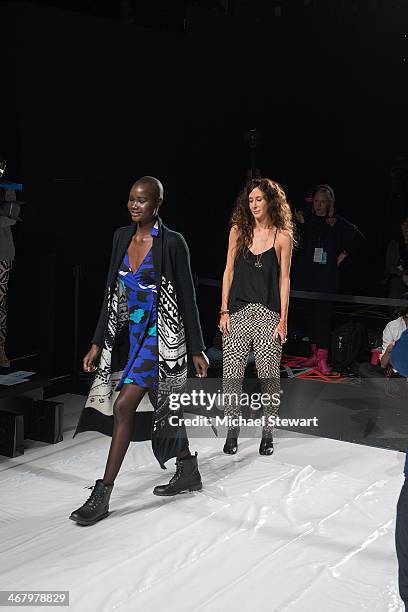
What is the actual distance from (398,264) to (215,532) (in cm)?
406

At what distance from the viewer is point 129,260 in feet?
13.7

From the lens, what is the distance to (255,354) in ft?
16.4

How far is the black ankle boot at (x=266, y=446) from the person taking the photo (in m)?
5.04

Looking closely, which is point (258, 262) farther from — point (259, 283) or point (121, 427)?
point (121, 427)

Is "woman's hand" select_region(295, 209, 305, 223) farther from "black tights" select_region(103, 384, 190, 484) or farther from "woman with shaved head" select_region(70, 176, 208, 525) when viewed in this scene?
"black tights" select_region(103, 384, 190, 484)

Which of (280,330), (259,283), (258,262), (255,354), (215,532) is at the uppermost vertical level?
(258,262)

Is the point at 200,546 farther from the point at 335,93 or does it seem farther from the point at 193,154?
the point at 335,93

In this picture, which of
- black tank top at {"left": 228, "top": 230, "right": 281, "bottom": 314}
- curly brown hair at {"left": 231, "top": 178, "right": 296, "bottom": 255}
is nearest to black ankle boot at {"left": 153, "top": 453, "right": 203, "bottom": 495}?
black tank top at {"left": 228, "top": 230, "right": 281, "bottom": 314}

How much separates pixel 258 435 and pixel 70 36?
3.03 meters

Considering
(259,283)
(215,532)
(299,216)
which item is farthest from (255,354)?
(299,216)

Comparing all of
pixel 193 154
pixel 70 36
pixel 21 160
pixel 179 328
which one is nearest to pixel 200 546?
pixel 179 328

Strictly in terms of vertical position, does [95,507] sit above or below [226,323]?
below

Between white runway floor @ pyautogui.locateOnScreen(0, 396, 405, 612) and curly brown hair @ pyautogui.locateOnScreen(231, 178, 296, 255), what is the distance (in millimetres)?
1205

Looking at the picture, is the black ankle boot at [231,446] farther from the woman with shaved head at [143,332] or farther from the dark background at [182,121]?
the dark background at [182,121]
